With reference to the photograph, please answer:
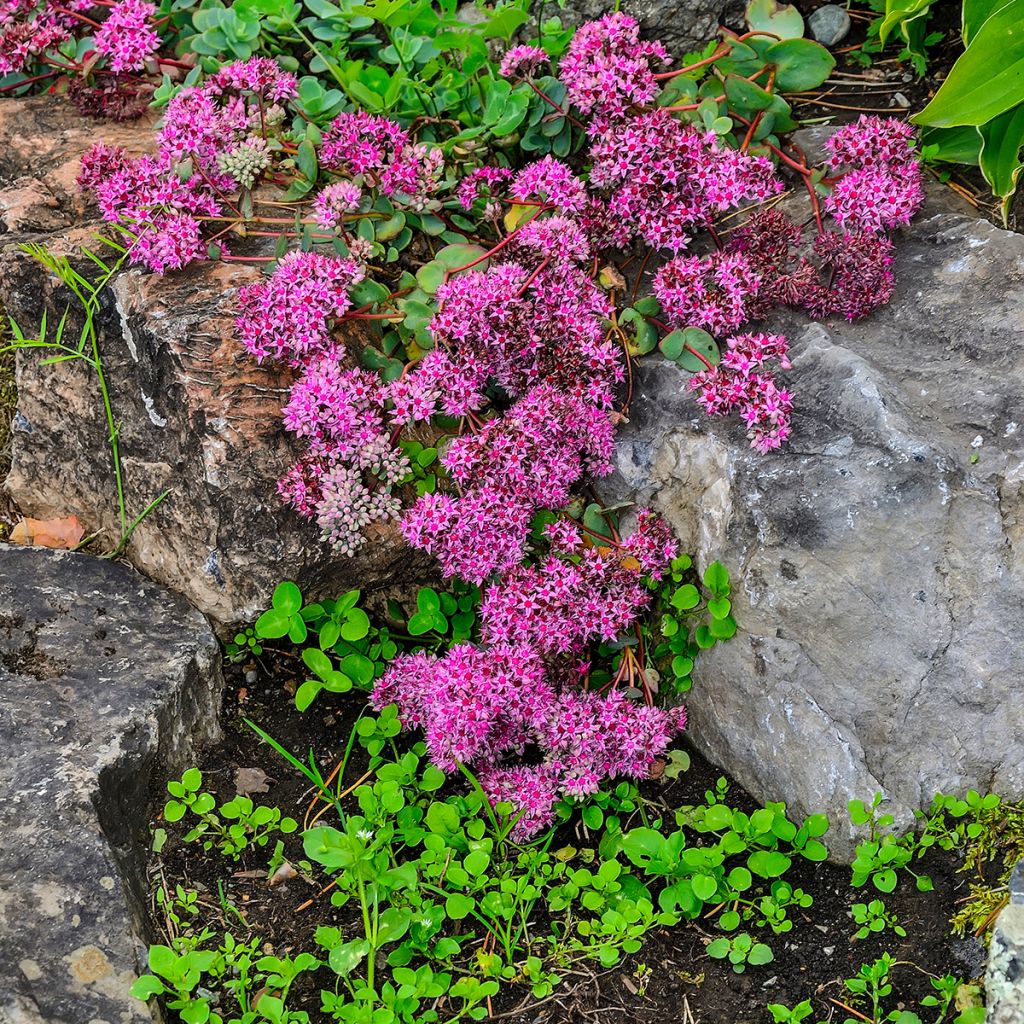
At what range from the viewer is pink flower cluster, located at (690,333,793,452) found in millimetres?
3521

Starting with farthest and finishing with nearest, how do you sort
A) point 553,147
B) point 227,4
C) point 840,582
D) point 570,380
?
1. point 227,4
2. point 553,147
3. point 570,380
4. point 840,582

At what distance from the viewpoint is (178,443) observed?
12.6 ft

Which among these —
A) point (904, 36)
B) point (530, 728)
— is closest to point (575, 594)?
point (530, 728)

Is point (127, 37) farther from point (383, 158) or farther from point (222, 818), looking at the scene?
point (222, 818)

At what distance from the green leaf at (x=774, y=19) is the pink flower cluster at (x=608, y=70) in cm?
52

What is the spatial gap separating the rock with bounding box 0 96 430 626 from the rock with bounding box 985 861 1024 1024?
2.19m

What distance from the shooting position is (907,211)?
3867mm

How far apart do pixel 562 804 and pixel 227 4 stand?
13.0 feet

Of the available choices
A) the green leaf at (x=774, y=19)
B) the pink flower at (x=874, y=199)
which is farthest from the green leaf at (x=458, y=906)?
the green leaf at (x=774, y=19)

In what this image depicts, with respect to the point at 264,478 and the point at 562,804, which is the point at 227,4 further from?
the point at 562,804

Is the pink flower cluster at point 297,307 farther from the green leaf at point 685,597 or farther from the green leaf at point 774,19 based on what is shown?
the green leaf at point 774,19

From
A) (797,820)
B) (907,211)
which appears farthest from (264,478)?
(907,211)

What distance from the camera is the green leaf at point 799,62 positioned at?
4148 millimetres

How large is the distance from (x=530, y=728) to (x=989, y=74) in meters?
2.77
